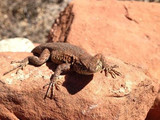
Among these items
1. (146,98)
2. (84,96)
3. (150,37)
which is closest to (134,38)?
(150,37)

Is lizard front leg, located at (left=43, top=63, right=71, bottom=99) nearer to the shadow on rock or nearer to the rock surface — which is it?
the shadow on rock

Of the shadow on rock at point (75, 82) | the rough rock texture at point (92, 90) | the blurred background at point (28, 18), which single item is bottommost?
the blurred background at point (28, 18)

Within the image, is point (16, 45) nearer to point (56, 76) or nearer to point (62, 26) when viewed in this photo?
point (62, 26)

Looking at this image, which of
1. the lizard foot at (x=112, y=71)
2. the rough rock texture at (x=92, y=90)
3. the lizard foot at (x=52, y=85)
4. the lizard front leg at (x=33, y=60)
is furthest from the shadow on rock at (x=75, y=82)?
the lizard front leg at (x=33, y=60)

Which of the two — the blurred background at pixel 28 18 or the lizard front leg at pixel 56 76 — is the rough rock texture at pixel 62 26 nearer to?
the lizard front leg at pixel 56 76

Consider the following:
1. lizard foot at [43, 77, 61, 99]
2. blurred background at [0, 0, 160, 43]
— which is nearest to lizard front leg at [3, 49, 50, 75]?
lizard foot at [43, 77, 61, 99]

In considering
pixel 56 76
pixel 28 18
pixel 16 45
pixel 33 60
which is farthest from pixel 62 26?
pixel 28 18

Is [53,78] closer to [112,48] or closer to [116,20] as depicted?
[112,48]

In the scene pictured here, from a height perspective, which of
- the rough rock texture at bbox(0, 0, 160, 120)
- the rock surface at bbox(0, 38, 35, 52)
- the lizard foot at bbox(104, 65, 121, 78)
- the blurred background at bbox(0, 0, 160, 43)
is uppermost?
the lizard foot at bbox(104, 65, 121, 78)
